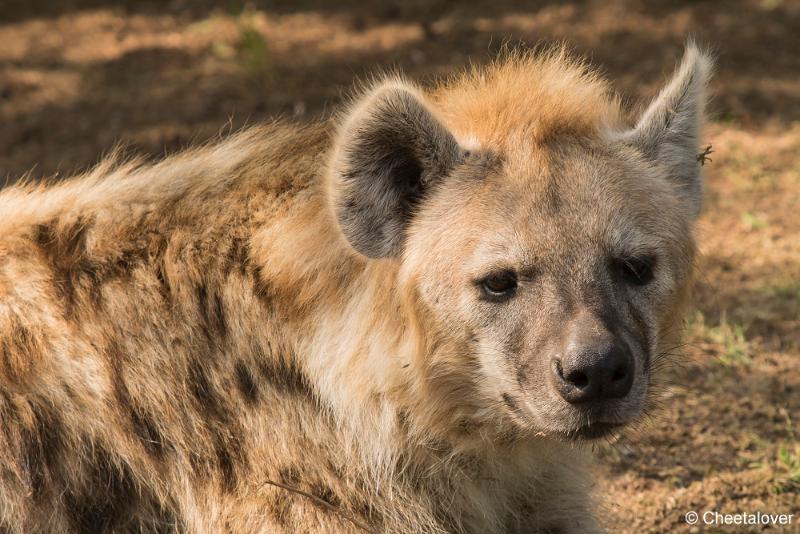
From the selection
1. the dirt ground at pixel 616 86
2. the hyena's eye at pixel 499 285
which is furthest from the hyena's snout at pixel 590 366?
the dirt ground at pixel 616 86

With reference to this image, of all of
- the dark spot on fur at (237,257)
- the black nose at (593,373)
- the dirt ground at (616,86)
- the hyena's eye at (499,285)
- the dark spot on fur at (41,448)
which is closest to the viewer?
Answer: the black nose at (593,373)

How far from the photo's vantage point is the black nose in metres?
2.11

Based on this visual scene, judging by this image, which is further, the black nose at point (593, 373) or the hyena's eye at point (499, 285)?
the hyena's eye at point (499, 285)

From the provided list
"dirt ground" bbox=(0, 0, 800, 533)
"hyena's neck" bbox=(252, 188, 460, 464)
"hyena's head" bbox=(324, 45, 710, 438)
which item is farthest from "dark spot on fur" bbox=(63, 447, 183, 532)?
"dirt ground" bbox=(0, 0, 800, 533)

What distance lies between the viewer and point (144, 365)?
2451mm

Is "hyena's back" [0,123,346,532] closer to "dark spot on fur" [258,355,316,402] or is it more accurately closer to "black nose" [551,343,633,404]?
"dark spot on fur" [258,355,316,402]

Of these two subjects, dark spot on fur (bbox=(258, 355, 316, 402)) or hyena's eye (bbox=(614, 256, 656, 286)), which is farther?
dark spot on fur (bbox=(258, 355, 316, 402))

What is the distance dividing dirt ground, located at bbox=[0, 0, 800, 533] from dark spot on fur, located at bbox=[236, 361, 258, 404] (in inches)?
48.3

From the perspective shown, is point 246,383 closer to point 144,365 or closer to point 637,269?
point 144,365

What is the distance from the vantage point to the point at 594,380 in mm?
2139

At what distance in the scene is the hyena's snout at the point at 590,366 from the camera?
6.93 ft

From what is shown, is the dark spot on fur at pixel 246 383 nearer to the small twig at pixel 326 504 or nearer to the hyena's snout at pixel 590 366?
the small twig at pixel 326 504

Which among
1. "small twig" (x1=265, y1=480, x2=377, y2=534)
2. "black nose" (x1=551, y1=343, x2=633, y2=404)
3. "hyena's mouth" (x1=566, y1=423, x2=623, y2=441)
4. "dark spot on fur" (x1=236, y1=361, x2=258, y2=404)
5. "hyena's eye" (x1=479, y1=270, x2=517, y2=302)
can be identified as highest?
"hyena's eye" (x1=479, y1=270, x2=517, y2=302)

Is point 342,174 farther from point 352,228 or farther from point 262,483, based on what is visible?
point 262,483
